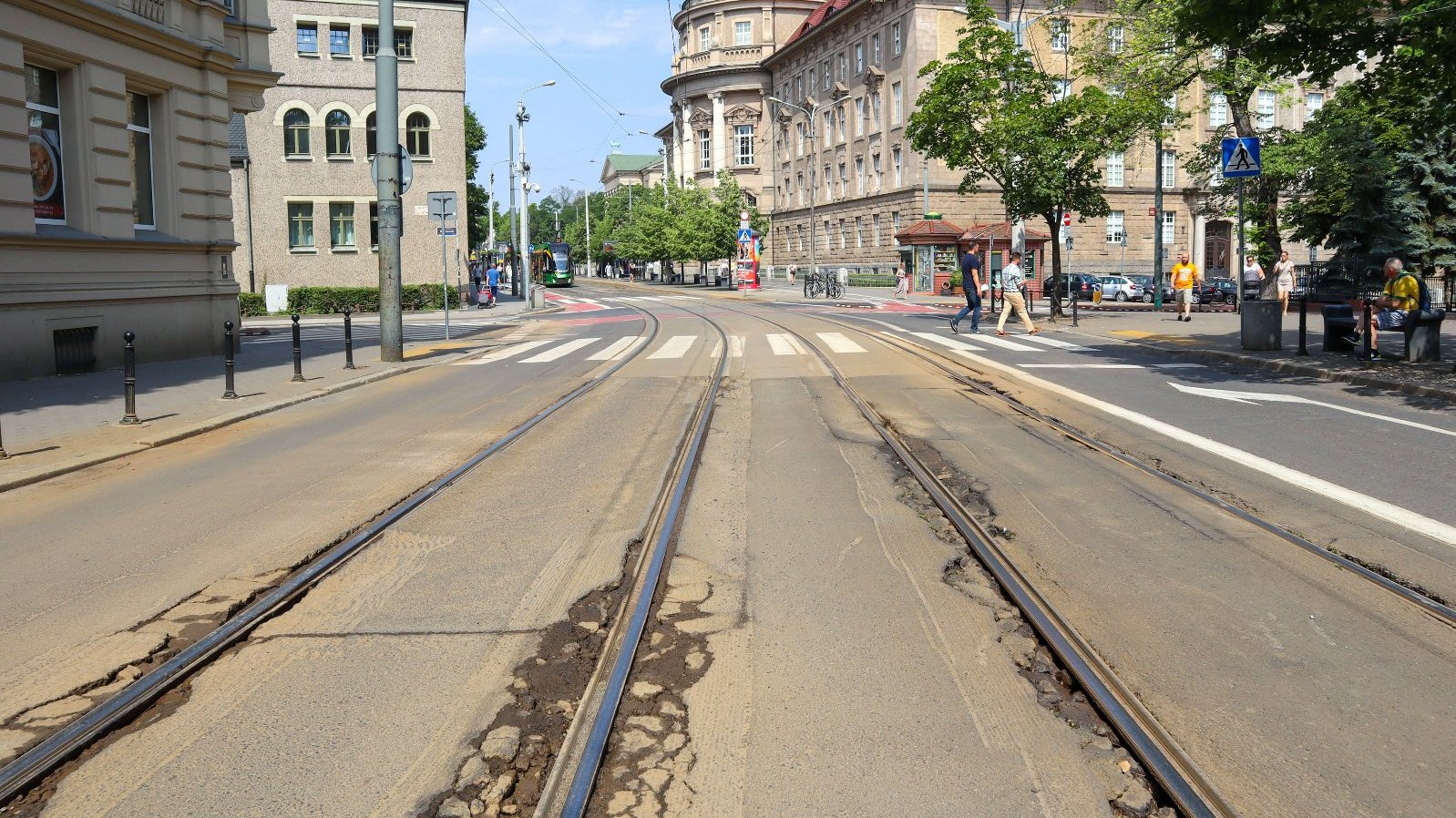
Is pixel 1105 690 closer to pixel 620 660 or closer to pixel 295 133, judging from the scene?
pixel 620 660

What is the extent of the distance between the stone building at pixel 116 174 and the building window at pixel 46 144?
25 mm

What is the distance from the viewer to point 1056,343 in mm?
22828

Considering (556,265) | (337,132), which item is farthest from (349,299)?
(556,265)

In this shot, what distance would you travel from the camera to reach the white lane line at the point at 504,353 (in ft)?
66.4

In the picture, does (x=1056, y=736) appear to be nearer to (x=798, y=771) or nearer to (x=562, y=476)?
(x=798, y=771)

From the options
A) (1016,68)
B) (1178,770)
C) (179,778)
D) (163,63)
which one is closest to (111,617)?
(179,778)

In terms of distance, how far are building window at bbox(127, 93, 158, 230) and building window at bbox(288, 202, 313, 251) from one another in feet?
85.4

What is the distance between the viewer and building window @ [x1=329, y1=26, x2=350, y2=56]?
143 feet

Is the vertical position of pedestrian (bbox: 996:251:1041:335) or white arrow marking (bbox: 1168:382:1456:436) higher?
pedestrian (bbox: 996:251:1041:335)

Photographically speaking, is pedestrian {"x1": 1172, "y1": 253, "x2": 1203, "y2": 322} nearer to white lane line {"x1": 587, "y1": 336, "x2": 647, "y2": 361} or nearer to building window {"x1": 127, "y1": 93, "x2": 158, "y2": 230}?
white lane line {"x1": 587, "y1": 336, "x2": 647, "y2": 361}

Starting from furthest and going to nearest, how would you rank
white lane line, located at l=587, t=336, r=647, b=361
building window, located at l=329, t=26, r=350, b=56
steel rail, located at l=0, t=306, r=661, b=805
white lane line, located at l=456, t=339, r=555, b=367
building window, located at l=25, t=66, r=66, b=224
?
building window, located at l=329, t=26, r=350, b=56, white lane line, located at l=587, t=336, r=647, b=361, white lane line, located at l=456, t=339, r=555, b=367, building window, located at l=25, t=66, r=66, b=224, steel rail, located at l=0, t=306, r=661, b=805

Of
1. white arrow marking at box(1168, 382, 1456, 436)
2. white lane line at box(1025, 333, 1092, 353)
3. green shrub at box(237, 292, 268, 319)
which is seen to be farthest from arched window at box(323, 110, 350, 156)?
white arrow marking at box(1168, 382, 1456, 436)

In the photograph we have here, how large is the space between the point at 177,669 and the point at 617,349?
18.1 meters

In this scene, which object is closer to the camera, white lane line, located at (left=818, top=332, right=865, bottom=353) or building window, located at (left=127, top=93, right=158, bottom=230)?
building window, located at (left=127, top=93, right=158, bottom=230)
